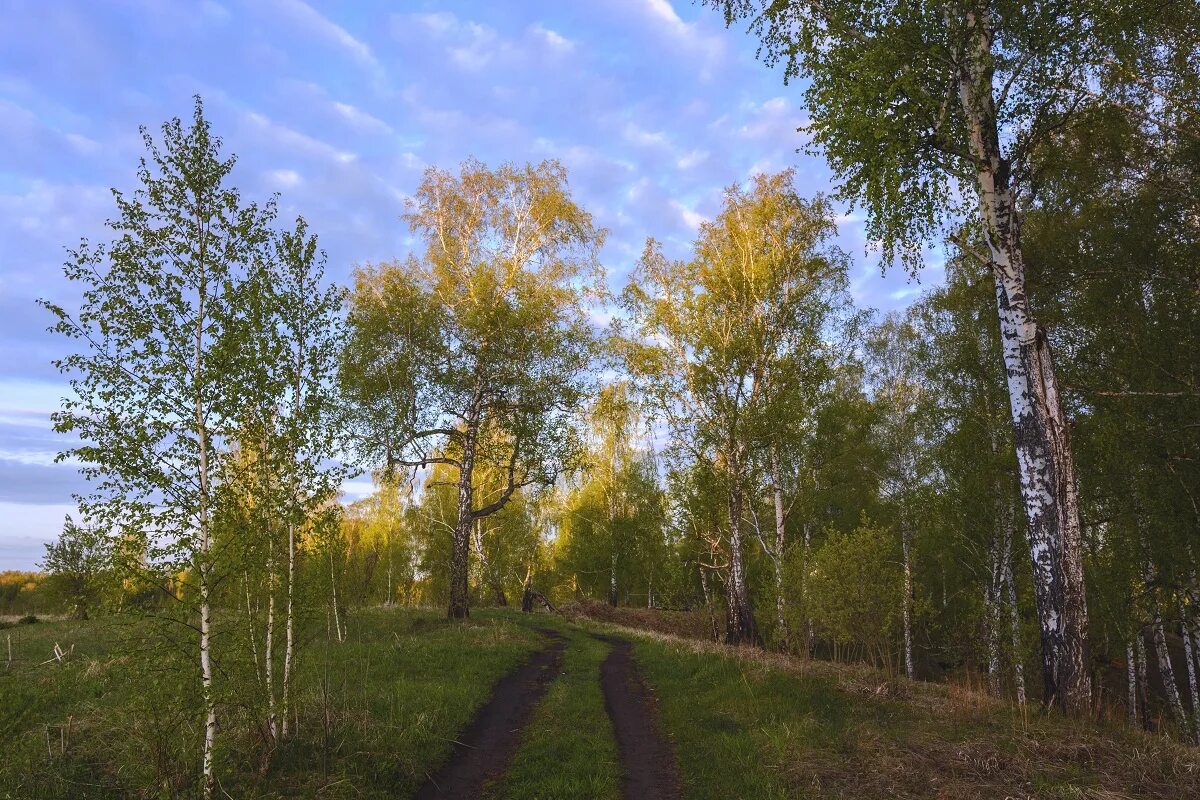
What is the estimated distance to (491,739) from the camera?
1126 centimetres

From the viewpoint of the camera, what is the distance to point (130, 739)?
8.71m

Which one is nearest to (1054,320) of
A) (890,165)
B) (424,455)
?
(890,165)

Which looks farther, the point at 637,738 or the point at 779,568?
the point at 779,568

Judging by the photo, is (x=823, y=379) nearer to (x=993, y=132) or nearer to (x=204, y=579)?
(x=993, y=132)

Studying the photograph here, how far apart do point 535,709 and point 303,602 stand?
5.99 metres

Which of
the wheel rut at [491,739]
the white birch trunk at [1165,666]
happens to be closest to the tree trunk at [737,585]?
the wheel rut at [491,739]

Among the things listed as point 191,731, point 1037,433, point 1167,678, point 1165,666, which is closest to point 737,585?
point 1167,678

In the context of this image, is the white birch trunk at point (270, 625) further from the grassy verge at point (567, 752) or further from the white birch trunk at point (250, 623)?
the grassy verge at point (567, 752)

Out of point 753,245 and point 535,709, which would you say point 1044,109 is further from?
point 535,709

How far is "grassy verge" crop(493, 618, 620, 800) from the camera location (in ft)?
29.1

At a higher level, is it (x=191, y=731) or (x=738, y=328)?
(x=738, y=328)

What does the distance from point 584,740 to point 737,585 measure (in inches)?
479

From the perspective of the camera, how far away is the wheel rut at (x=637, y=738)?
9.20 meters

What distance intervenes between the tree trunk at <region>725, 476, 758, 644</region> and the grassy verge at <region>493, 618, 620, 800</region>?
7.90 m
